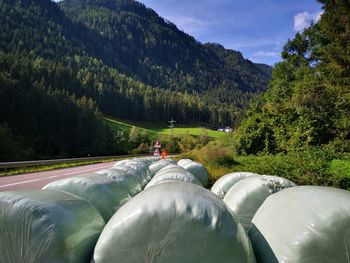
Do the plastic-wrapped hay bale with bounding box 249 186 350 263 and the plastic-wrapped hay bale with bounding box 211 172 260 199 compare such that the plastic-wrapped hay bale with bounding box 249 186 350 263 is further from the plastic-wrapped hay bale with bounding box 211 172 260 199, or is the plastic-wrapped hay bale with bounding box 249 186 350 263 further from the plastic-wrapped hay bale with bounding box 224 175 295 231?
the plastic-wrapped hay bale with bounding box 211 172 260 199

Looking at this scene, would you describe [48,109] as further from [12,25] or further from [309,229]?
[12,25]

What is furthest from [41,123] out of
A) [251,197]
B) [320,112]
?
[251,197]

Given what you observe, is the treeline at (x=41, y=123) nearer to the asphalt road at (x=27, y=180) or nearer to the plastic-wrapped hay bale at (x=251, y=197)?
the asphalt road at (x=27, y=180)

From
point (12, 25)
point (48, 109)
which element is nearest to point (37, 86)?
point (48, 109)

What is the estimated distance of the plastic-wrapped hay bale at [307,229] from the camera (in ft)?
8.70

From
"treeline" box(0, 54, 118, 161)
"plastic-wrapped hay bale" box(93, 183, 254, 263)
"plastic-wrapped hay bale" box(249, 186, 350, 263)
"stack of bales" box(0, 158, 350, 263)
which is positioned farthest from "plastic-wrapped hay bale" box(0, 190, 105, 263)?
"treeline" box(0, 54, 118, 161)

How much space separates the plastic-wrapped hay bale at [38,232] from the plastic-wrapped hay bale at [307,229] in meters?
1.55

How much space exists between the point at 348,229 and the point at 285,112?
2557 centimetres

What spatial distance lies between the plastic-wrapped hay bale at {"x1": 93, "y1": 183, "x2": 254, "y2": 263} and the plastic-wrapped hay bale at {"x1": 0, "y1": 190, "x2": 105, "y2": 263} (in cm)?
31

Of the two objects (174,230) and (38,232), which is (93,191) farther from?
(174,230)

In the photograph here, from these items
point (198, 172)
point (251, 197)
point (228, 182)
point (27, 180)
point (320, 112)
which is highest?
point (320, 112)

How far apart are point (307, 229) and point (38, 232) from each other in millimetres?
2099

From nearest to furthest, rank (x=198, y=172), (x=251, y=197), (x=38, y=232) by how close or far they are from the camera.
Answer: (x=38, y=232)
(x=251, y=197)
(x=198, y=172)

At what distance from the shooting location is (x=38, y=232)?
265cm
